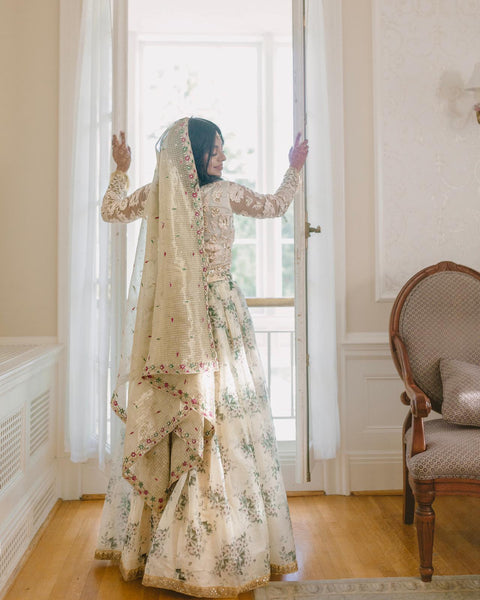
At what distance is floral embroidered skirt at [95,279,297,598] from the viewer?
190 cm

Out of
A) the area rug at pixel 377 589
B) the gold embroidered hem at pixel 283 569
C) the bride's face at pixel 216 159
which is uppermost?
the bride's face at pixel 216 159

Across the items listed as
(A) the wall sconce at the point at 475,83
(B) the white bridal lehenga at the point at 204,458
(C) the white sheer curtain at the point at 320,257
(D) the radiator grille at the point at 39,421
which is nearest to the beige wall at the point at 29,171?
(D) the radiator grille at the point at 39,421

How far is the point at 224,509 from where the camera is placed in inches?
75.6

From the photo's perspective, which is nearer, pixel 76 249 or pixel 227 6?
pixel 76 249

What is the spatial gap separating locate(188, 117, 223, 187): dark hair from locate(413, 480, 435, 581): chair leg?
1.34m

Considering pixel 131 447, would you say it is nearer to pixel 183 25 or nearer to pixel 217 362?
pixel 217 362

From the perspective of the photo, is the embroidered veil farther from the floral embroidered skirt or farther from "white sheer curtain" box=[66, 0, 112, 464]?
"white sheer curtain" box=[66, 0, 112, 464]

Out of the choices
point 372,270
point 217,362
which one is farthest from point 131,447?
point 372,270

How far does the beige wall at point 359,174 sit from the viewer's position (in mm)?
2910

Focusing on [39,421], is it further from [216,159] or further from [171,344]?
[216,159]

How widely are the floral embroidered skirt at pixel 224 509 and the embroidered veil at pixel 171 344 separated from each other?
0.07 m

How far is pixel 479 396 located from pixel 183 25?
3.70 metres

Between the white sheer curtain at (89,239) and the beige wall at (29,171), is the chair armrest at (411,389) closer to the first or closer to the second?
the white sheer curtain at (89,239)

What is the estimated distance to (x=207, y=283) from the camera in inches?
81.8
